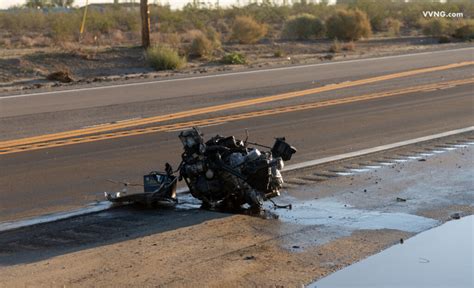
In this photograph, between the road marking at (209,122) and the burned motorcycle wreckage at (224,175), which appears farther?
the road marking at (209,122)

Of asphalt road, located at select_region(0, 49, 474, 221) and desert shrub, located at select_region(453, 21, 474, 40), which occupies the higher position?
asphalt road, located at select_region(0, 49, 474, 221)

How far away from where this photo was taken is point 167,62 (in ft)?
112

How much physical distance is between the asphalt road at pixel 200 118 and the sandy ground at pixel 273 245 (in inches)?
91.7

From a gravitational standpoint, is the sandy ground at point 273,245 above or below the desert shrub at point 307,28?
above

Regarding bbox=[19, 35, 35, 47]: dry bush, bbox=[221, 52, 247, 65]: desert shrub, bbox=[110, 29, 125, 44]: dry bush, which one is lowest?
bbox=[221, 52, 247, 65]: desert shrub

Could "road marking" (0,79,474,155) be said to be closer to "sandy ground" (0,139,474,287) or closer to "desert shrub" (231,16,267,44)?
"sandy ground" (0,139,474,287)

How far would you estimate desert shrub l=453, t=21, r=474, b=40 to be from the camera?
55094 millimetres

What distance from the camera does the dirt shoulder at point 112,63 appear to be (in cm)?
3033

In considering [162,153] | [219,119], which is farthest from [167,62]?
[162,153]

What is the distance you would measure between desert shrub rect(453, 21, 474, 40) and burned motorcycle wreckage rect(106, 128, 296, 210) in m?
46.8

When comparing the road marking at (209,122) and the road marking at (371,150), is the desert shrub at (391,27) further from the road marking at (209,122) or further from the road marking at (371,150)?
the road marking at (371,150)

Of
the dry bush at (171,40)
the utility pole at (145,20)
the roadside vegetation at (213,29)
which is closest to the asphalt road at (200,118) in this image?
the utility pole at (145,20)

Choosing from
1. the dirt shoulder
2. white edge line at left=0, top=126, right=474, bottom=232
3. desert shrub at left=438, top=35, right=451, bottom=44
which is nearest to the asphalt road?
white edge line at left=0, top=126, right=474, bottom=232

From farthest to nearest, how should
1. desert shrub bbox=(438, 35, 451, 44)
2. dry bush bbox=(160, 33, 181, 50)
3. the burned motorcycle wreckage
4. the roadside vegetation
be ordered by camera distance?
desert shrub bbox=(438, 35, 451, 44) < dry bush bbox=(160, 33, 181, 50) < the roadside vegetation < the burned motorcycle wreckage
